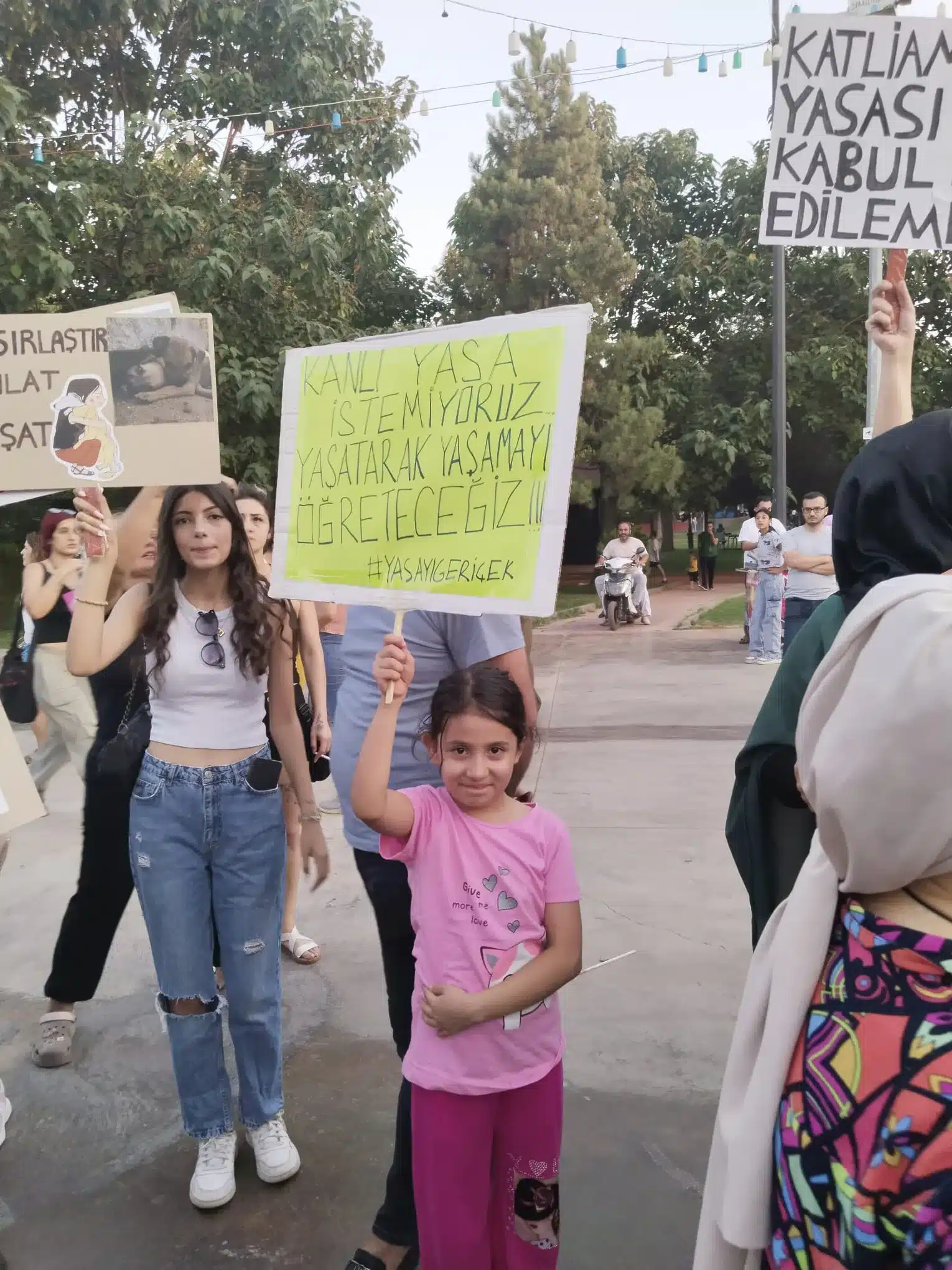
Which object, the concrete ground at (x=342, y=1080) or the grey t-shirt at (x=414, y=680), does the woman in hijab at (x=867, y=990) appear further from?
the concrete ground at (x=342, y=1080)

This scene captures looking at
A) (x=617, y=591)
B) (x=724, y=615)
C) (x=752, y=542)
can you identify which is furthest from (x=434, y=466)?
(x=724, y=615)

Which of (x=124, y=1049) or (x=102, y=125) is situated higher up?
(x=102, y=125)

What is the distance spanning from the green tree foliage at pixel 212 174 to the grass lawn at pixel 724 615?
22.0 ft

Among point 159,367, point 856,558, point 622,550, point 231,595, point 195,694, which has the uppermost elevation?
point 159,367

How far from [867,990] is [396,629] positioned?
1.13m

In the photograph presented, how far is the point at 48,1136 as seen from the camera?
279 cm

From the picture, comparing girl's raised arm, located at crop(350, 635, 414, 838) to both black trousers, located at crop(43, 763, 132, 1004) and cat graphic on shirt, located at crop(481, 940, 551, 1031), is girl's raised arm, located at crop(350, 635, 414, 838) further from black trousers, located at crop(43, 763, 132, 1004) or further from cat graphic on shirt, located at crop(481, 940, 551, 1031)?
black trousers, located at crop(43, 763, 132, 1004)

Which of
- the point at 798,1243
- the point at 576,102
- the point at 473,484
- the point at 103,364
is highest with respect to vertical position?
the point at 576,102

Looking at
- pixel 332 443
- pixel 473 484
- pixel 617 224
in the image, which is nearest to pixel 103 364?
pixel 332 443

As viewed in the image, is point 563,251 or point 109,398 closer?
point 109,398

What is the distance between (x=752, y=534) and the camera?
1169 centimetres

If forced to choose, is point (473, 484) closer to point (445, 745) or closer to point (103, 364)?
point (445, 745)

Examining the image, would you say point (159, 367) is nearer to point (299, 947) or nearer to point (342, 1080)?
point (342, 1080)

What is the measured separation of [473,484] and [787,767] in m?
0.79
